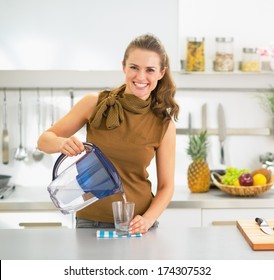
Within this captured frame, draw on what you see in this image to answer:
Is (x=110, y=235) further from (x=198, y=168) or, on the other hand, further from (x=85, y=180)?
(x=198, y=168)

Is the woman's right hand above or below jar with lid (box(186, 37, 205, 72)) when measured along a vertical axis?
below

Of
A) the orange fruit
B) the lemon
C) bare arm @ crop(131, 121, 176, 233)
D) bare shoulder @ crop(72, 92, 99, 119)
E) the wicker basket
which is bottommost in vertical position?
the wicker basket

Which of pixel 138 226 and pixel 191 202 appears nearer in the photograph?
pixel 138 226

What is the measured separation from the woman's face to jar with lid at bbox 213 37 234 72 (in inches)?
54.0

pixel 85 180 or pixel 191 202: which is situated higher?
pixel 85 180

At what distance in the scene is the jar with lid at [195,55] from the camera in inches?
142

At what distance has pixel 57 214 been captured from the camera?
3.32 meters

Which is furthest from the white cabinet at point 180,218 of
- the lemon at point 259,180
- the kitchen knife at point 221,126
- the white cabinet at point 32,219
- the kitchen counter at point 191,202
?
the kitchen knife at point 221,126

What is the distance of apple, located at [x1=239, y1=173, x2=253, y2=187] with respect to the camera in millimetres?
3406

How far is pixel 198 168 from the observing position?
11.5 feet

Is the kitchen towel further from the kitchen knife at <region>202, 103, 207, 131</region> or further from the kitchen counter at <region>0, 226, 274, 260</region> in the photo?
the kitchen knife at <region>202, 103, 207, 131</region>

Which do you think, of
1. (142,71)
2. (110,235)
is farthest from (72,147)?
(142,71)

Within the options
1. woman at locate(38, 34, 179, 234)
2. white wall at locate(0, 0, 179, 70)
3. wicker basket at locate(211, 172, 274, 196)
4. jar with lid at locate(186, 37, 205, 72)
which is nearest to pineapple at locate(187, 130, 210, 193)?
wicker basket at locate(211, 172, 274, 196)

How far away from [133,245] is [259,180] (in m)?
1.58
